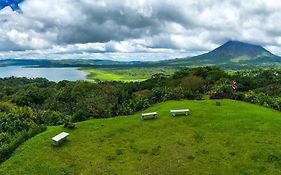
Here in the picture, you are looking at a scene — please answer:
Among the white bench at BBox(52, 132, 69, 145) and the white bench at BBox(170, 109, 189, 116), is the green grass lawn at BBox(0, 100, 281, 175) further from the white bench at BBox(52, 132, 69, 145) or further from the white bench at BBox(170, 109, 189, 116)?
the white bench at BBox(170, 109, 189, 116)

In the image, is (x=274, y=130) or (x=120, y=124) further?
(x=120, y=124)

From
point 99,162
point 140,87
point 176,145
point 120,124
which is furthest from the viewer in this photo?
point 140,87

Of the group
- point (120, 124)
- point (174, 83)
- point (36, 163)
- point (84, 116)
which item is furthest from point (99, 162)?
point (174, 83)

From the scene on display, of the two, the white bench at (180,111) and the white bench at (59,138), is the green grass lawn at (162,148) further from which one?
the white bench at (180,111)

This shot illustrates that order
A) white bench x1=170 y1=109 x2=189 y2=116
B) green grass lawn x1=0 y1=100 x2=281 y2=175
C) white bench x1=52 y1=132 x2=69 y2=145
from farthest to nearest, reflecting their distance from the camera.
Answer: white bench x1=170 y1=109 x2=189 y2=116
white bench x1=52 y1=132 x2=69 y2=145
green grass lawn x1=0 y1=100 x2=281 y2=175

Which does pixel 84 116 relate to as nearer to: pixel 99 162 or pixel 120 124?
pixel 120 124

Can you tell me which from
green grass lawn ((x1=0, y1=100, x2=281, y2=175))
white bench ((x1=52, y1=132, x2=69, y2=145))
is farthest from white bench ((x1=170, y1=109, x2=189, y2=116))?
white bench ((x1=52, y1=132, x2=69, y2=145))

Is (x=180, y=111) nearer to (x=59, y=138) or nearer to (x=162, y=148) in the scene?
(x=162, y=148)

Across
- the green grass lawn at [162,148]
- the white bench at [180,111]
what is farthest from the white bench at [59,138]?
the white bench at [180,111]

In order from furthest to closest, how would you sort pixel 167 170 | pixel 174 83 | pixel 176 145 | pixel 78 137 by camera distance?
1. pixel 174 83
2. pixel 78 137
3. pixel 176 145
4. pixel 167 170
